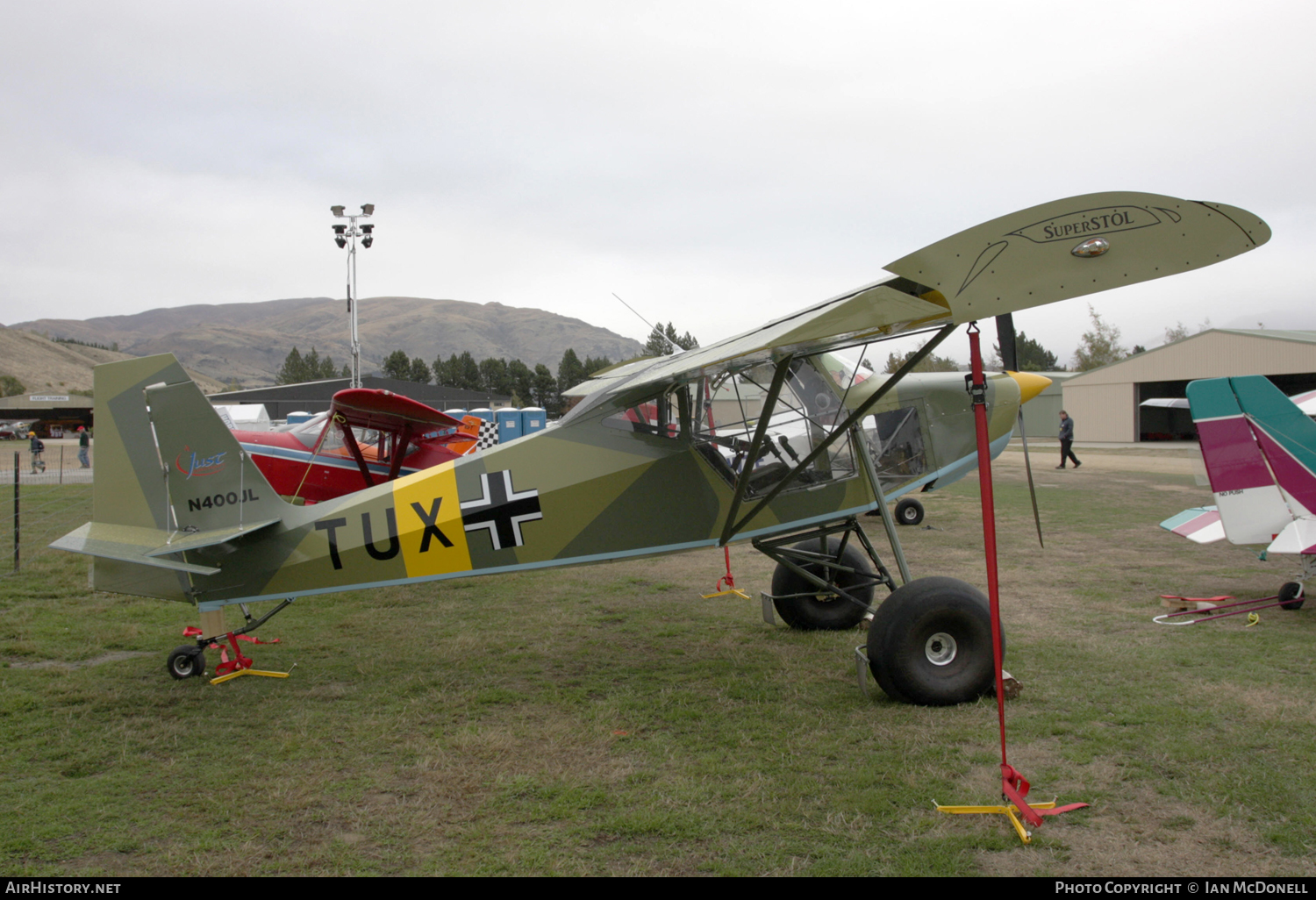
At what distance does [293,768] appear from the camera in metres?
4.21

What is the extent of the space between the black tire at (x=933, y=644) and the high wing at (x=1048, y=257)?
69.1 inches

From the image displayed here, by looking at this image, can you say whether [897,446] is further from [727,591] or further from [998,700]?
[998,700]

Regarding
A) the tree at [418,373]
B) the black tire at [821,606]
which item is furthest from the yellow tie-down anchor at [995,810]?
the tree at [418,373]

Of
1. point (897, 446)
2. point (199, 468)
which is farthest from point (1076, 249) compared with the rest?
point (199, 468)

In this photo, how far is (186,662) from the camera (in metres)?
5.73

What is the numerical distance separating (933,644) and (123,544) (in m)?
5.53

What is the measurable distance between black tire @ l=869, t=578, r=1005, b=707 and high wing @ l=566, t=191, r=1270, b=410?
5.76 feet

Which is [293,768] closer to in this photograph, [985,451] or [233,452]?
[233,452]

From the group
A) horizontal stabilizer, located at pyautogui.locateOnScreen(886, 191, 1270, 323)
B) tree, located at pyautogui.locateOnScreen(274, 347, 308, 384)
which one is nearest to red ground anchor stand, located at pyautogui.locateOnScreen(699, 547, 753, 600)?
horizontal stabilizer, located at pyautogui.locateOnScreen(886, 191, 1270, 323)

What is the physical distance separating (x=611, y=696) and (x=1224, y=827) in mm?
3483

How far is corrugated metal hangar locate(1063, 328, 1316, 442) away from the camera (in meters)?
33.2
